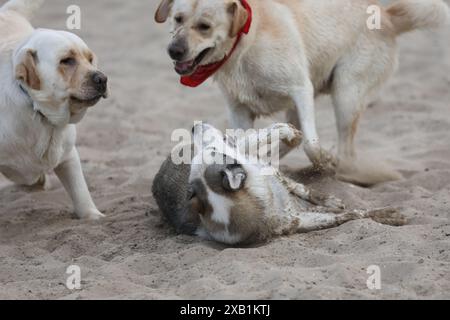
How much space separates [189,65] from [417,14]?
7.53 ft

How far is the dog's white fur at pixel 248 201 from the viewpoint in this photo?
5.21 meters

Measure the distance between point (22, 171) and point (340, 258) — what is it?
2.38 metres

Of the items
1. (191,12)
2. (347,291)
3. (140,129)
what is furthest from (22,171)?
(140,129)

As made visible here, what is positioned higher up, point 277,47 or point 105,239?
point 277,47

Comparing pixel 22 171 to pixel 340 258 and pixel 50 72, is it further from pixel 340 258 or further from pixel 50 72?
pixel 340 258

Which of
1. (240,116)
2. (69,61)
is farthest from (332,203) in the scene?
(69,61)

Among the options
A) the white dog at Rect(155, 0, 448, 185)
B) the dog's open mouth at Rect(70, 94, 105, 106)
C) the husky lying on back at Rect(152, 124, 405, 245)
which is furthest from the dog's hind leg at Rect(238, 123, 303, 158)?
the dog's open mouth at Rect(70, 94, 105, 106)

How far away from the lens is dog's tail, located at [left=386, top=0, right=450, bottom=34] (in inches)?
279

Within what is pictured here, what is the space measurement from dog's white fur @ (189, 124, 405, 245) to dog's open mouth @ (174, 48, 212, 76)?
1.54 ft

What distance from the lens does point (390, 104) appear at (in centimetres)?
959

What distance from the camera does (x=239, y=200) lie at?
520cm

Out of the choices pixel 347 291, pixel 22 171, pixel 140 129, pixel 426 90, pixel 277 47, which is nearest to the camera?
pixel 347 291

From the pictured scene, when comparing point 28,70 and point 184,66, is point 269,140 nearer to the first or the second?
point 184,66

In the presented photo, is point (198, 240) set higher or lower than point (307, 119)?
lower
